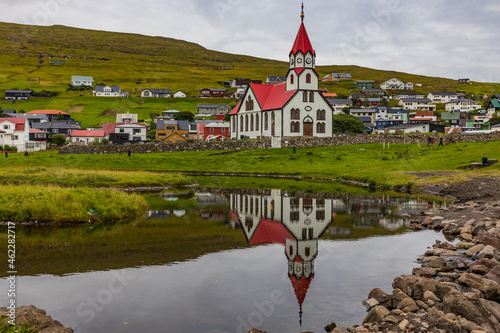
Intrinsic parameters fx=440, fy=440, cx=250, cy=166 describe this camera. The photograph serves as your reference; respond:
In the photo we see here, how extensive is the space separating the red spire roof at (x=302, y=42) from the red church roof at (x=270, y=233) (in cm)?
5932

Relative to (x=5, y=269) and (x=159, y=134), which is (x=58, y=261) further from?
(x=159, y=134)

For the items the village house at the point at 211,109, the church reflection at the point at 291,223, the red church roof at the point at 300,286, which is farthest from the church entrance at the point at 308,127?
the village house at the point at 211,109

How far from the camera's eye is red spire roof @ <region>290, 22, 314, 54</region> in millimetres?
80812

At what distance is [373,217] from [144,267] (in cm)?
1694

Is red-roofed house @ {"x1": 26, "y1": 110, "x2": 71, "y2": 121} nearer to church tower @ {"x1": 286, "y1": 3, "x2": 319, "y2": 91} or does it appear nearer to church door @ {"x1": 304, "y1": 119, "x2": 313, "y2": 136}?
church tower @ {"x1": 286, "y1": 3, "x2": 319, "y2": 91}

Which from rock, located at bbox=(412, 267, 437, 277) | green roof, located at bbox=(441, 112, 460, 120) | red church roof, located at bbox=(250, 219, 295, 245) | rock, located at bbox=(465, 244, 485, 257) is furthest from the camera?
green roof, located at bbox=(441, 112, 460, 120)

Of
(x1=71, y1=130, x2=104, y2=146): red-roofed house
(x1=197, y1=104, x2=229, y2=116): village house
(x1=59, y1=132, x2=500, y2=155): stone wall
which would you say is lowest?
(x1=59, y1=132, x2=500, y2=155): stone wall

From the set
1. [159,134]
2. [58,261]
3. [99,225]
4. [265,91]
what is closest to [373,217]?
[99,225]

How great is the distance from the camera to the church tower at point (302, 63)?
81312mm

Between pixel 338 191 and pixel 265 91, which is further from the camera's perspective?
pixel 265 91

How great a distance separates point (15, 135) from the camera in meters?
99.8

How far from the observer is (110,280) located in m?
16.4

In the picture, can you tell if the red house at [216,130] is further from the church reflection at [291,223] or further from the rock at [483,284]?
the rock at [483,284]

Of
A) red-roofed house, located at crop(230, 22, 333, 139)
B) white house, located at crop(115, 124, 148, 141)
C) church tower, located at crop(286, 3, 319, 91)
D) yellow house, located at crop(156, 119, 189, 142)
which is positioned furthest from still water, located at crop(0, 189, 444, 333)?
white house, located at crop(115, 124, 148, 141)
